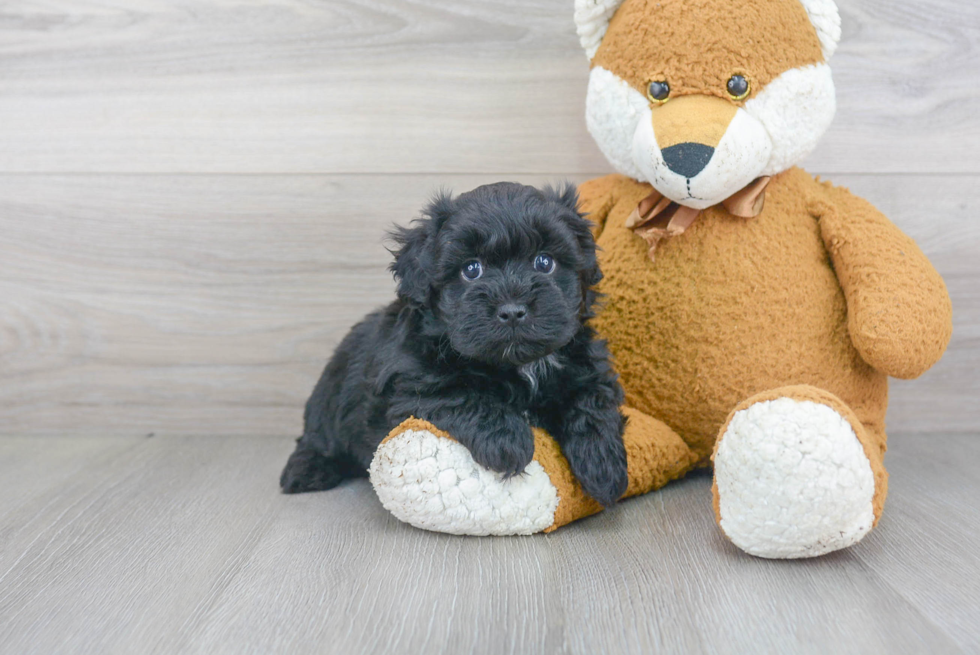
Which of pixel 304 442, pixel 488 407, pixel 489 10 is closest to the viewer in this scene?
pixel 488 407

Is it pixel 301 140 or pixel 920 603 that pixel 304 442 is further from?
pixel 920 603

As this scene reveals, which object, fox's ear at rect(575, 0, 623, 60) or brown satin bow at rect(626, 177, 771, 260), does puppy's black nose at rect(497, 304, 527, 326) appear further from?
fox's ear at rect(575, 0, 623, 60)

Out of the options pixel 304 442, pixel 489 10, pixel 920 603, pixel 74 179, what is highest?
pixel 489 10

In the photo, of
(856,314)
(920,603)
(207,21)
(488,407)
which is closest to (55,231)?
(207,21)

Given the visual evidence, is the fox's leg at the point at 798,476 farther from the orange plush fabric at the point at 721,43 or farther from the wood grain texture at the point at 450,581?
the orange plush fabric at the point at 721,43

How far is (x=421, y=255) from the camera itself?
1119 mm

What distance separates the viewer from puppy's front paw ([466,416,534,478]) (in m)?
1.07

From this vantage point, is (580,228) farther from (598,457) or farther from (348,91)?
(348,91)

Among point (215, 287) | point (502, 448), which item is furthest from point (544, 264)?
point (215, 287)

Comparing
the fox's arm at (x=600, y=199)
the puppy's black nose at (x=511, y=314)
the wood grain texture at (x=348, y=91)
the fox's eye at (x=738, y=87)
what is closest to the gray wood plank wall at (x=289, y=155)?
the wood grain texture at (x=348, y=91)

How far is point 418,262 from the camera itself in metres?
1.12

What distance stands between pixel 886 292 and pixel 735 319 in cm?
22

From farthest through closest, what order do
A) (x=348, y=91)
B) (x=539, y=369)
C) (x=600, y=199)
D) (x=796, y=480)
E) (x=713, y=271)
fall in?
(x=348, y=91)
(x=600, y=199)
(x=713, y=271)
(x=539, y=369)
(x=796, y=480)

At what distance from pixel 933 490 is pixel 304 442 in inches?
43.4
